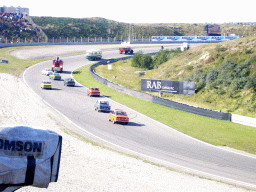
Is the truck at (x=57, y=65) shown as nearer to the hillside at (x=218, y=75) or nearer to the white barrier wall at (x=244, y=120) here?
the hillside at (x=218, y=75)

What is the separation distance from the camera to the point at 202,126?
2975 centimetres

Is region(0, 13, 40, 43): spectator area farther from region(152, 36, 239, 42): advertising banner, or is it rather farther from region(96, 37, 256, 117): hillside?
region(96, 37, 256, 117): hillside

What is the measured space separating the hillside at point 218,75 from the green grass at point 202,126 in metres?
7.37

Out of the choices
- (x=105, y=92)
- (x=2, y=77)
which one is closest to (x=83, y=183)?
(x=105, y=92)

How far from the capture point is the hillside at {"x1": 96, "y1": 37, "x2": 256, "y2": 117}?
1583 inches

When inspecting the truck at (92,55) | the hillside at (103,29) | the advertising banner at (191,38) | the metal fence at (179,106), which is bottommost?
the metal fence at (179,106)

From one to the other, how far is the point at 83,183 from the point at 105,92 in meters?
32.2

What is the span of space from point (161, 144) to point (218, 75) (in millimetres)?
26589

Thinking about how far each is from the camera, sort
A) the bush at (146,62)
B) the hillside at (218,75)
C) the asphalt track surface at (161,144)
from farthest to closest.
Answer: the bush at (146,62), the hillside at (218,75), the asphalt track surface at (161,144)

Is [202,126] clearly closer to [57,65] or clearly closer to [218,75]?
[218,75]

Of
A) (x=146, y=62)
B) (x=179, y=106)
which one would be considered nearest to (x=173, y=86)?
(x=179, y=106)

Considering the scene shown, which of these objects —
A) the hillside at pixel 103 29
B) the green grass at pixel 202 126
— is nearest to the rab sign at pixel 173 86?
the green grass at pixel 202 126

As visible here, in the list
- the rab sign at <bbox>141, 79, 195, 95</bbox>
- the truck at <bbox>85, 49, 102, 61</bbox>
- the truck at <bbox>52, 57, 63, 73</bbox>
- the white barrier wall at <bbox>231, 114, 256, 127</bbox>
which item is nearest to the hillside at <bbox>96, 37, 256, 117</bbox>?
the rab sign at <bbox>141, 79, 195, 95</bbox>

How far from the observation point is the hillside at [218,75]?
40197 mm
